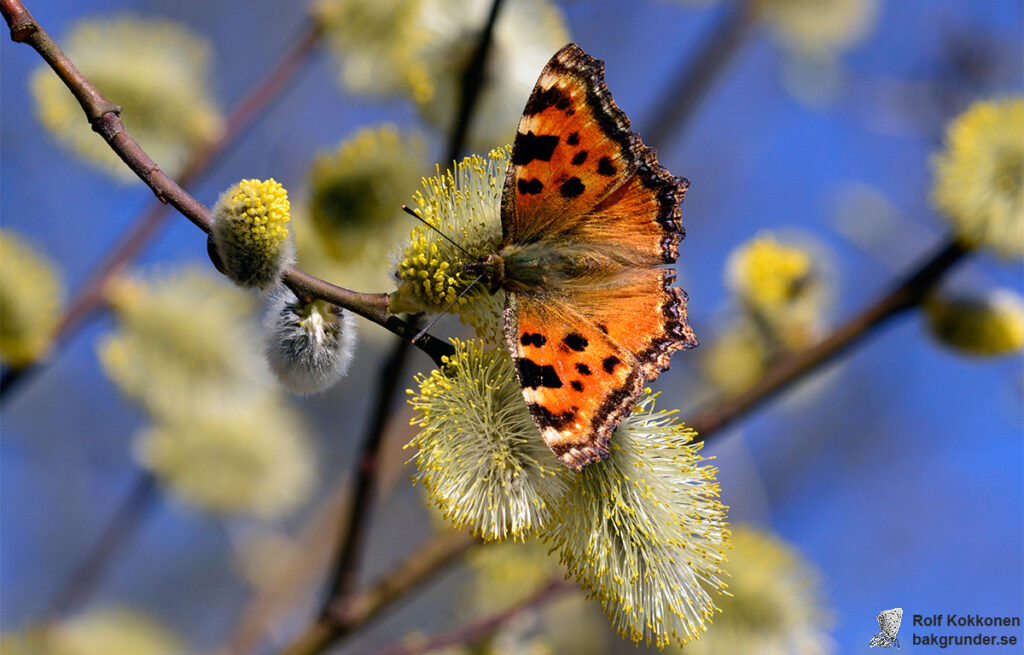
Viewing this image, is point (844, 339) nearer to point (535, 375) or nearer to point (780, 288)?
point (780, 288)

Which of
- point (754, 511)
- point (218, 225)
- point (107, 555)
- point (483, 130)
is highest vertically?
point (754, 511)

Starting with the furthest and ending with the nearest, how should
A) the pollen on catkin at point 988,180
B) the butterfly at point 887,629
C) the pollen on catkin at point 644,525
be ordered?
the pollen on catkin at point 988,180 < the butterfly at point 887,629 < the pollen on catkin at point 644,525

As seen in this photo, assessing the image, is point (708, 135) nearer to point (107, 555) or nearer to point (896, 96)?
point (896, 96)

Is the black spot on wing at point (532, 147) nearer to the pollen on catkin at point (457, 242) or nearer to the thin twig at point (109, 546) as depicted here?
the pollen on catkin at point (457, 242)

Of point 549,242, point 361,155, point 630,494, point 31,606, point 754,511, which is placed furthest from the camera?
point 31,606

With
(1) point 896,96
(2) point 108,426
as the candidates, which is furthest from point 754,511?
(2) point 108,426

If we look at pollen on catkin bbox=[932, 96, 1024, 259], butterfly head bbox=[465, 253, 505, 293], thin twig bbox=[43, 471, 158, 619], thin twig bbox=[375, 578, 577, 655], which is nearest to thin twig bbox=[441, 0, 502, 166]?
butterfly head bbox=[465, 253, 505, 293]

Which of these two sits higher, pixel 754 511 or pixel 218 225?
pixel 754 511

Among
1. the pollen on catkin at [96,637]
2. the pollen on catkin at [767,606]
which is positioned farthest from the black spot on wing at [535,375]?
the pollen on catkin at [96,637]
